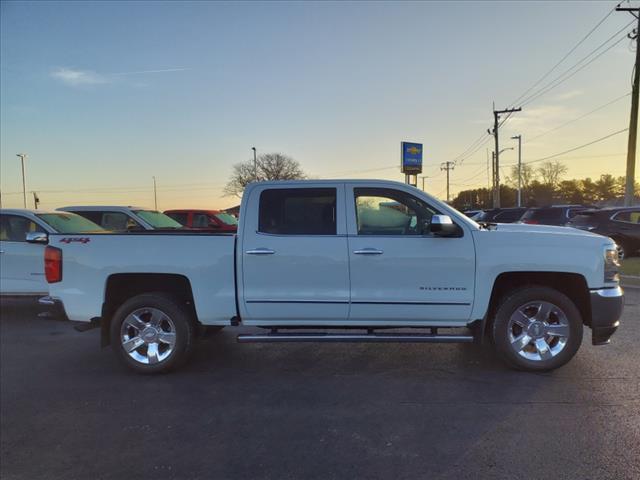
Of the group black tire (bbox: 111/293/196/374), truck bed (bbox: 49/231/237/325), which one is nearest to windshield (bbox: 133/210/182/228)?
truck bed (bbox: 49/231/237/325)

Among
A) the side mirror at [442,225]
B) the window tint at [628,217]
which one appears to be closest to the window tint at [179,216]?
the side mirror at [442,225]

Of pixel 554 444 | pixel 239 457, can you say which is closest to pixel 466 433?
pixel 554 444

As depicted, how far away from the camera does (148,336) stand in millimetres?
4891

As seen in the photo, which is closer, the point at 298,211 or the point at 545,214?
the point at 298,211

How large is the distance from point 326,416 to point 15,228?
267 inches

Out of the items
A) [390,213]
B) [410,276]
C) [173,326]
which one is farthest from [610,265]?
[173,326]

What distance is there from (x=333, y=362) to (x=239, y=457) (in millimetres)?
2086

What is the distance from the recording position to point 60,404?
4.15 metres

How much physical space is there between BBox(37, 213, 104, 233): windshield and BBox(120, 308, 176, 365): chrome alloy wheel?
4.01 m

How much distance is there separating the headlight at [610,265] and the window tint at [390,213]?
5.65ft

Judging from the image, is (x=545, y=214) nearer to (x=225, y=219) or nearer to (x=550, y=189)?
(x=225, y=219)

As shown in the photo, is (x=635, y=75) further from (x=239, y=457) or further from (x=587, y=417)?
(x=239, y=457)

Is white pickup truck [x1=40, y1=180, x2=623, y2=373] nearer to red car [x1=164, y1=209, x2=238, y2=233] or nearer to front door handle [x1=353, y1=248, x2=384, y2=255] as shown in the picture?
front door handle [x1=353, y1=248, x2=384, y2=255]

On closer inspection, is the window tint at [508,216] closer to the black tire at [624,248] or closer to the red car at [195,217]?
the black tire at [624,248]
